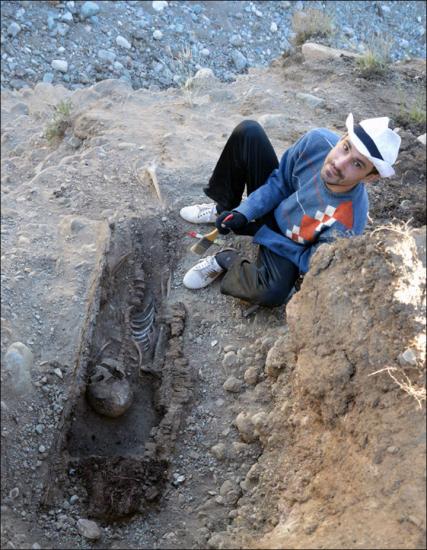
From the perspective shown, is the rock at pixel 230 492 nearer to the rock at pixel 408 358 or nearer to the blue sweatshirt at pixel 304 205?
the rock at pixel 408 358

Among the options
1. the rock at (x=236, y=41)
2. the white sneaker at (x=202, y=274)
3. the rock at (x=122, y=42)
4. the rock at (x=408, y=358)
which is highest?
the rock at (x=408, y=358)

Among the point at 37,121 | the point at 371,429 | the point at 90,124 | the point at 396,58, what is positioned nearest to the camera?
the point at 371,429

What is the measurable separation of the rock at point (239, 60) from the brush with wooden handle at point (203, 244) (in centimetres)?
371

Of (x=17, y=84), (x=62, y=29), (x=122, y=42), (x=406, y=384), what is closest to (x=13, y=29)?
(x=62, y=29)

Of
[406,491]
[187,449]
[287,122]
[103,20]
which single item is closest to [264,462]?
Answer: [187,449]

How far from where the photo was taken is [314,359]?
274 centimetres

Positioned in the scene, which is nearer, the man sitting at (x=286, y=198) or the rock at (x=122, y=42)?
the man sitting at (x=286, y=198)

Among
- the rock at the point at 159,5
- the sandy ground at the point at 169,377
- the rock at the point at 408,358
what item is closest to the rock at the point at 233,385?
the sandy ground at the point at 169,377

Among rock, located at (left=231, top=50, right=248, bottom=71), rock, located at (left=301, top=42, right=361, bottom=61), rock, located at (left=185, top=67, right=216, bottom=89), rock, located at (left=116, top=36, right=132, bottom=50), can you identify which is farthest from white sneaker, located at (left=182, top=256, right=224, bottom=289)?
rock, located at (left=231, top=50, right=248, bottom=71)

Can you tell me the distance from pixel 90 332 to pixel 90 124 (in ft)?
7.10

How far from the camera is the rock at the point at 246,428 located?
10.1 ft

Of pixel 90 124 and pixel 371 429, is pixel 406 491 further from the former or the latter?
pixel 90 124

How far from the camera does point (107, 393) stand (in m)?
3.26

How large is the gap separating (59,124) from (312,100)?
1.83 m
